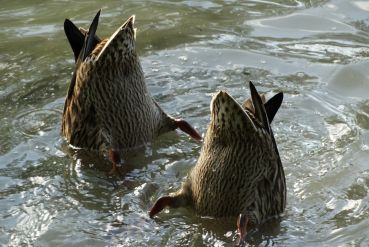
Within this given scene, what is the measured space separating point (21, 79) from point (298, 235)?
359 centimetres

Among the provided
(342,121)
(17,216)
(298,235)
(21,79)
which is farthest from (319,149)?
(21,79)

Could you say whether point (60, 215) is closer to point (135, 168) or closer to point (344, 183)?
point (135, 168)

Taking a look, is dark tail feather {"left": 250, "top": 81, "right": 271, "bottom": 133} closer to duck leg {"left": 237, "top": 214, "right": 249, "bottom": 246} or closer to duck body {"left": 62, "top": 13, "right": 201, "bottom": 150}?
duck leg {"left": 237, "top": 214, "right": 249, "bottom": 246}

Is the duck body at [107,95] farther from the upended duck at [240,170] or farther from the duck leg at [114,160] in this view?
the upended duck at [240,170]

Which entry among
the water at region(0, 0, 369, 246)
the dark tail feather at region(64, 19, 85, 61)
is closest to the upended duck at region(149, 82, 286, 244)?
the water at region(0, 0, 369, 246)

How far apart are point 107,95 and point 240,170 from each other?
4.96ft

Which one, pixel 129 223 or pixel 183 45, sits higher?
pixel 183 45

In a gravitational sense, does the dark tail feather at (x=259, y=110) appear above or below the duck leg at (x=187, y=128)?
above

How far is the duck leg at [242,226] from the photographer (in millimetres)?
5751

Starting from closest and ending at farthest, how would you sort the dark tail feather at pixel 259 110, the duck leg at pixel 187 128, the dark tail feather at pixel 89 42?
the dark tail feather at pixel 259 110 < the dark tail feather at pixel 89 42 < the duck leg at pixel 187 128

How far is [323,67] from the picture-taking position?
27.9 ft

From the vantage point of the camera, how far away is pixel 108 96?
275 inches

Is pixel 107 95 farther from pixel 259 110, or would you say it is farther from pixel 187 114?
pixel 259 110

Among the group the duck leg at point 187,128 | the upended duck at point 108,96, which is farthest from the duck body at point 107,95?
the duck leg at point 187,128
